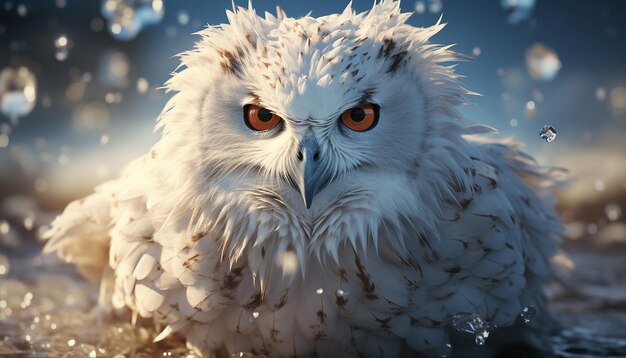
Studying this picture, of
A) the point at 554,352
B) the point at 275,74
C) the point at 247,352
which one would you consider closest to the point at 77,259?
the point at 247,352

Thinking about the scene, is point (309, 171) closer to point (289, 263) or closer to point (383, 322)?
point (289, 263)

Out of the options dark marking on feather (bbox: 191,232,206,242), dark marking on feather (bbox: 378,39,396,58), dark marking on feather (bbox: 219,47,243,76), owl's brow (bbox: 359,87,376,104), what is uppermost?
dark marking on feather (bbox: 378,39,396,58)

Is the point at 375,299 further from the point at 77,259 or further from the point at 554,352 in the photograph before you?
the point at 77,259

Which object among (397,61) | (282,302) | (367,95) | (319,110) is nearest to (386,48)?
(397,61)

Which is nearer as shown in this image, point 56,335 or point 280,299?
point 280,299

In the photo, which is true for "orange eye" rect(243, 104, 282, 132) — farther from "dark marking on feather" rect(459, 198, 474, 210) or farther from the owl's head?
"dark marking on feather" rect(459, 198, 474, 210)

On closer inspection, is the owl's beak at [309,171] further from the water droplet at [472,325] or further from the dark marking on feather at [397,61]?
the water droplet at [472,325]

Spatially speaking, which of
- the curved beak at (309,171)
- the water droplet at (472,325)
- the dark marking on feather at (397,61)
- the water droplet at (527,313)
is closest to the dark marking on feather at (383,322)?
the water droplet at (472,325)

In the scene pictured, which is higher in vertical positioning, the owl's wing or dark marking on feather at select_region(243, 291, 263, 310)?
the owl's wing

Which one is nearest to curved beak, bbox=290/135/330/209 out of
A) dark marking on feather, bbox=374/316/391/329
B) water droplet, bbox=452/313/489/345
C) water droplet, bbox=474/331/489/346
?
dark marking on feather, bbox=374/316/391/329
